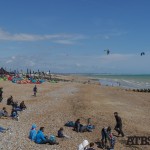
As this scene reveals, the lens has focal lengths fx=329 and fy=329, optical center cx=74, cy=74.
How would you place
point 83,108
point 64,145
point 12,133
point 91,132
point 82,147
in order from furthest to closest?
point 83,108 < point 91,132 < point 12,133 < point 64,145 < point 82,147

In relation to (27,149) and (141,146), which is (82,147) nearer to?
(27,149)

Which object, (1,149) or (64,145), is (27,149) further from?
(64,145)

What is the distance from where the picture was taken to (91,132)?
71.0 ft

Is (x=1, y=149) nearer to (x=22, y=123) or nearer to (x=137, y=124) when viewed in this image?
(x=22, y=123)

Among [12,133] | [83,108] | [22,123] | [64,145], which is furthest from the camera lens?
[83,108]

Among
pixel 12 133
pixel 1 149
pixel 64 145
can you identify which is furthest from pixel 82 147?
pixel 12 133

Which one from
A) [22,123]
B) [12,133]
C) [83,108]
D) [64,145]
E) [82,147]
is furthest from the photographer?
[83,108]

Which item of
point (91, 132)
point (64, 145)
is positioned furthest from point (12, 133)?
point (91, 132)

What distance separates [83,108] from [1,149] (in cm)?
1490

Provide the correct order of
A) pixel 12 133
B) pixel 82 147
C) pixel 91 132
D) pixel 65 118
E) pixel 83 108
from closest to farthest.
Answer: pixel 82 147 < pixel 12 133 < pixel 91 132 < pixel 65 118 < pixel 83 108

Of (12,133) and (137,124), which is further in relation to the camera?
(137,124)

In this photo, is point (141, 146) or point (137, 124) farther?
point (137, 124)

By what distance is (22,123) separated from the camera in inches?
931

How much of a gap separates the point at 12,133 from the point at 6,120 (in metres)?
4.53
